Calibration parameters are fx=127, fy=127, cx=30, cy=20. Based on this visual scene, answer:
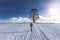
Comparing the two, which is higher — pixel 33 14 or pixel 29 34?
Result: pixel 33 14

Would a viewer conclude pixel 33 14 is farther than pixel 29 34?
Yes

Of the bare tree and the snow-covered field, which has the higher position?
the bare tree

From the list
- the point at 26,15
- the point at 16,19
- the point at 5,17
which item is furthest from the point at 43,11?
the point at 5,17

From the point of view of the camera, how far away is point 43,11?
14.2 m

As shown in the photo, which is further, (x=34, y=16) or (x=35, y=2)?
(x=34, y=16)

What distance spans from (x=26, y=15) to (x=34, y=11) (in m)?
1.09

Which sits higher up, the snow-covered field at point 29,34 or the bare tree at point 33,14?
the bare tree at point 33,14

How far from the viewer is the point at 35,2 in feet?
45.5

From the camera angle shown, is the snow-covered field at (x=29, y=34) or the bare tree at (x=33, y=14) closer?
the snow-covered field at (x=29, y=34)

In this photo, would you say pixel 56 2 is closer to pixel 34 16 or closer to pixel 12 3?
pixel 34 16

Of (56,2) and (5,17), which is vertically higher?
(56,2)

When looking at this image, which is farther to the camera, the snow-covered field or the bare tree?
the bare tree

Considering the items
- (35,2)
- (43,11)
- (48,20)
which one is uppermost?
(35,2)

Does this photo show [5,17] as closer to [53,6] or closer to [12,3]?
[12,3]
